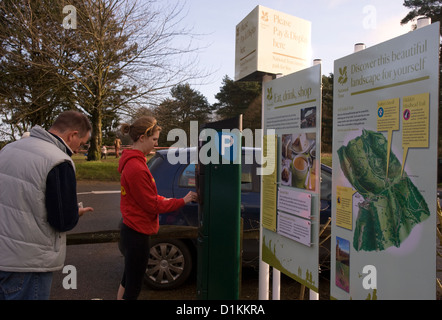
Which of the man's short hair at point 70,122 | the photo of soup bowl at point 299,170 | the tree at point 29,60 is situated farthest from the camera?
the tree at point 29,60

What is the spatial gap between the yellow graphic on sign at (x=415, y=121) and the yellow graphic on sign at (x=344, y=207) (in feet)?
1.41

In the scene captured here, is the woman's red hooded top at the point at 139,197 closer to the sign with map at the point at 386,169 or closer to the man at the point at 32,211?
the man at the point at 32,211

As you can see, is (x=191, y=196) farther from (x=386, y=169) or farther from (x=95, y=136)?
(x=95, y=136)

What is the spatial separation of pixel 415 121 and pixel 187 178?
3.29 metres

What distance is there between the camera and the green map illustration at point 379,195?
1.85 m

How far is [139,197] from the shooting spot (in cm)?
301

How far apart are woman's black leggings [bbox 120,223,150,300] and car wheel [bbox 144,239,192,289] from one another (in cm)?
Answer: 149

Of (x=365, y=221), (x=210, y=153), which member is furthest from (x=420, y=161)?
(x=210, y=153)

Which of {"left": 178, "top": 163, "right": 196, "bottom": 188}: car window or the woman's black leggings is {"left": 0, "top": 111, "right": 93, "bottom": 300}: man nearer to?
the woman's black leggings

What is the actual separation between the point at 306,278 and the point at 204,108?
51394mm

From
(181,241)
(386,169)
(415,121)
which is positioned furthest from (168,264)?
(415,121)

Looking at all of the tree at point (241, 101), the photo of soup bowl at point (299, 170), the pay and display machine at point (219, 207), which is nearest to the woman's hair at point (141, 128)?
the pay and display machine at point (219, 207)

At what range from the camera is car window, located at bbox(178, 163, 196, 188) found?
4762 mm
